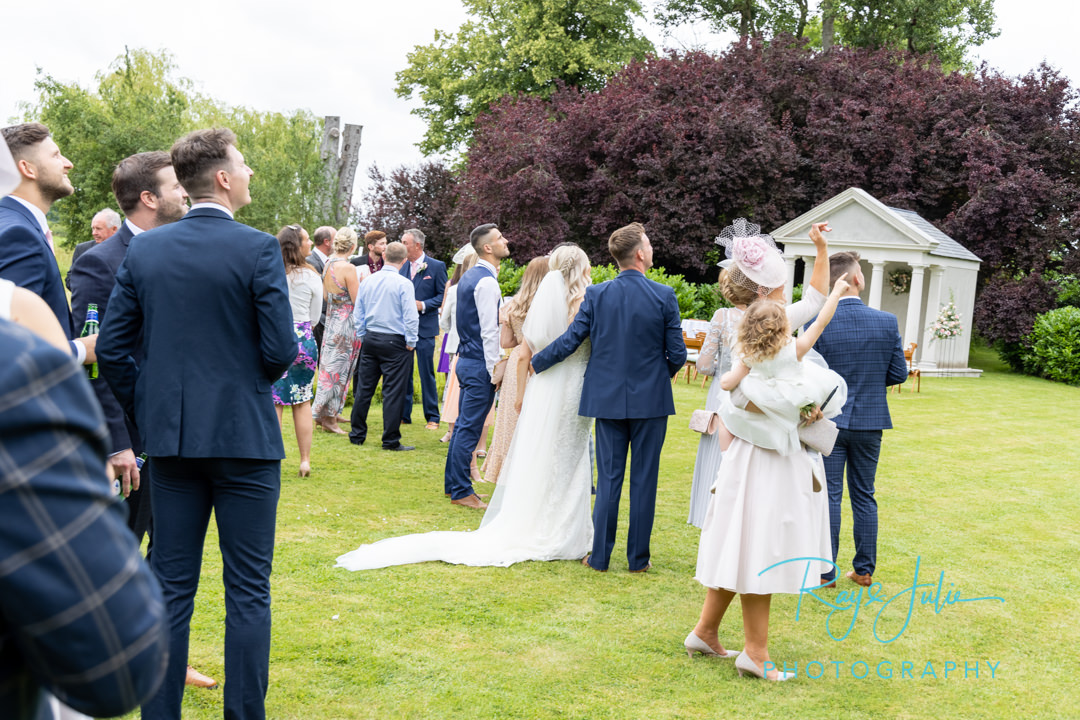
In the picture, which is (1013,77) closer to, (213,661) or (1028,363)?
(1028,363)

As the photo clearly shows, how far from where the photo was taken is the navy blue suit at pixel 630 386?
18.7 ft

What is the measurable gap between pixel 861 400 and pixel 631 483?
1.55m

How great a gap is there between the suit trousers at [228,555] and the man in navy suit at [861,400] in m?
3.72

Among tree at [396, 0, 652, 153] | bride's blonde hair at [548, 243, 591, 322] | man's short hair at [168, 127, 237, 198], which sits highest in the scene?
tree at [396, 0, 652, 153]

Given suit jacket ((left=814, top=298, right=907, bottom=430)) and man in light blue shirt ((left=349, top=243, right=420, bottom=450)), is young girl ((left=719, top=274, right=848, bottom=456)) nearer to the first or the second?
suit jacket ((left=814, top=298, right=907, bottom=430))

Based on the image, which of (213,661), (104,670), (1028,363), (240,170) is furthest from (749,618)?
(1028,363)

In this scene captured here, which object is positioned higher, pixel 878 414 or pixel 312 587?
pixel 878 414

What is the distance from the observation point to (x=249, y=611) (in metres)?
3.13

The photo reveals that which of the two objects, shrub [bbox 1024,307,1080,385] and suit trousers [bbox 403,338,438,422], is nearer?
suit trousers [bbox 403,338,438,422]

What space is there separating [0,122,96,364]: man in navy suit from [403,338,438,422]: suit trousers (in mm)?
7310

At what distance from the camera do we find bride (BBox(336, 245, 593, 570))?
241 inches

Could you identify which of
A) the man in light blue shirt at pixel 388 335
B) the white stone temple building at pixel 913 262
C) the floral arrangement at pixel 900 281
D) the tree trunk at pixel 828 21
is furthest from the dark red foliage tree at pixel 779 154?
the man in light blue shirt at pixel 388 335

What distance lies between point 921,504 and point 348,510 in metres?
5.20

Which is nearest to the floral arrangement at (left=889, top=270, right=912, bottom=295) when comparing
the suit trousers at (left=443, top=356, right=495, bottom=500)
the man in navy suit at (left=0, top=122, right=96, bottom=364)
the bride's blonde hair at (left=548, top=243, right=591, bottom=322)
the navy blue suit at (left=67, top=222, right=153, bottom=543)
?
the suit trousers at (left=443, top=356, right=495, bottom=500)
